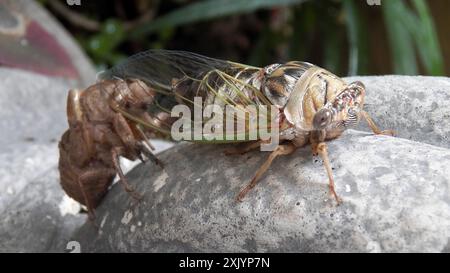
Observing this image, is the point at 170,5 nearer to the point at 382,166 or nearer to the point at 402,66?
the point at 402,66

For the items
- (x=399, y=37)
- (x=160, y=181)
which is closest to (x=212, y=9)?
(x=399, y=37)

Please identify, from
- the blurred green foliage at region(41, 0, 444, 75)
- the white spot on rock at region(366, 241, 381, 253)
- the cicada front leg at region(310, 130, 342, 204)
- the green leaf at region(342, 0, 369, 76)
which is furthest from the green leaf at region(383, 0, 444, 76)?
the white spot on rock at region(366, 241, 381, 253)

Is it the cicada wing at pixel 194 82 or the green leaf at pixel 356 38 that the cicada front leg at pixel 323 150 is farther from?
the green leaf at pixel 356 38

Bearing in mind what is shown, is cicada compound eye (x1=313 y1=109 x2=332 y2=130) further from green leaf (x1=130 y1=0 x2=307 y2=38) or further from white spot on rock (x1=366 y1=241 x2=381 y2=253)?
green leaf (x1=130 y1=0 x2=307 y2=38)

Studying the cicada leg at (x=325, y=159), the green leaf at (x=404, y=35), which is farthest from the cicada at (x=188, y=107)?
the green leaf at (x=404, y=35)

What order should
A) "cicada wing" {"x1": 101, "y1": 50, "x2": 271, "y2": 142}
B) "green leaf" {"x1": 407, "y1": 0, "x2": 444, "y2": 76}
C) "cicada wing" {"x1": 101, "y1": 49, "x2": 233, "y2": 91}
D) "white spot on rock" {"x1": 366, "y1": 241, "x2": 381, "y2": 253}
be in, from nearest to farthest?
"white spot on rock" {"x1": 366, "y1": 241, "x2": 381, "y2": 253} → "cicada wing" {"x1": 101, "y1": 50, "x2": 271, "y2": 142} → "cicada wing" {"x1": 101, "y1": 49, "x2": 233, "y2": 91} → "green leaf" {"x1": 407, "y1": 0, "x2": 444, "y2": 76}

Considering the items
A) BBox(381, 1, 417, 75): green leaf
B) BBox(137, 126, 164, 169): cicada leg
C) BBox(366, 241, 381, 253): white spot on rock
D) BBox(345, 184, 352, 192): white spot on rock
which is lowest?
BBox(381, 1, 417, 75): green leaf
